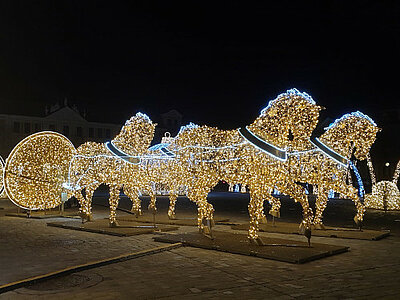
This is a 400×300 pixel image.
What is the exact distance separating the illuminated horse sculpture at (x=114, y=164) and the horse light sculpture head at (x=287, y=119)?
4.92 m

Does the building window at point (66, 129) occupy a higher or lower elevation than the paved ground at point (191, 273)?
higher

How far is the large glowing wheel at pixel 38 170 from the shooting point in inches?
607

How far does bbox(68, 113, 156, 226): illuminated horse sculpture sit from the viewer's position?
13.4 m

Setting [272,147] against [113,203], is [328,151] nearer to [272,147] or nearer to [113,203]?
[272,147]

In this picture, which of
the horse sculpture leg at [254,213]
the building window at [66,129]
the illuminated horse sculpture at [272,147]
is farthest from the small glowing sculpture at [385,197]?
the building window at [66,129]

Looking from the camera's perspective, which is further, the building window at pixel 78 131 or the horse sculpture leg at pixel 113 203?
the building window at pixel 78 131

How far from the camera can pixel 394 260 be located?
337 inches

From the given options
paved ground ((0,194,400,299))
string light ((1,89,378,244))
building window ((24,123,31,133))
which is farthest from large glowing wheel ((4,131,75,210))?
building window ((24,123,31,133))

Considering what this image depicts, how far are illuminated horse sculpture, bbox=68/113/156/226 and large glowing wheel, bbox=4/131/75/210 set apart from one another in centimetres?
119

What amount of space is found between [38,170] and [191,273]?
10.4 metres

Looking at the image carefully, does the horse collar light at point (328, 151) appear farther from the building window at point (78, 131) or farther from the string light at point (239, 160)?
the building window at point (78, 131)

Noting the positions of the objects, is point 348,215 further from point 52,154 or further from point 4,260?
point 4,260

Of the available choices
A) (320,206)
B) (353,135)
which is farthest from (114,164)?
(353,135)

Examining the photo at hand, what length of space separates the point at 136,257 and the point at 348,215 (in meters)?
11.2
